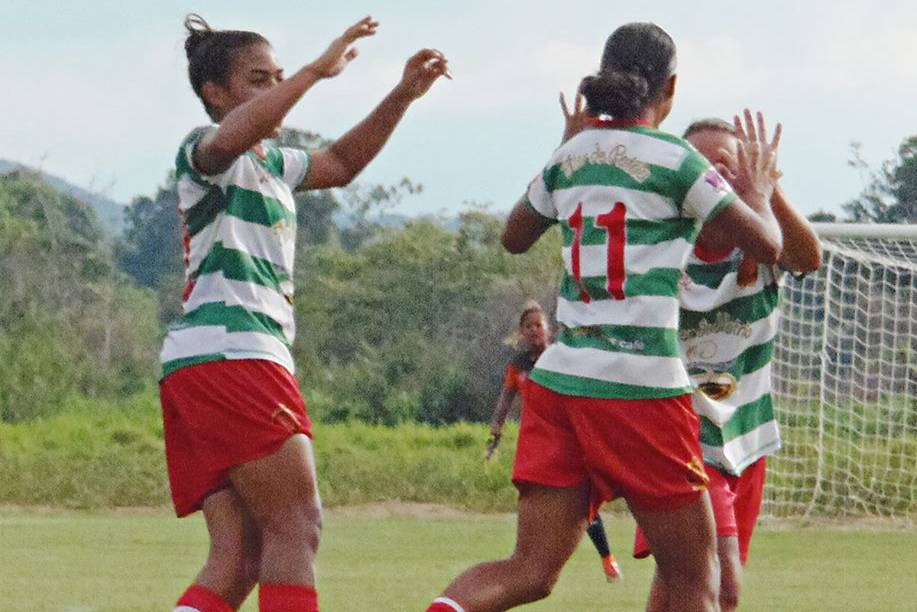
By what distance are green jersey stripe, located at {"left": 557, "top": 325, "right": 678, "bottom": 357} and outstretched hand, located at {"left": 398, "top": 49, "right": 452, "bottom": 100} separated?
3.63 feet

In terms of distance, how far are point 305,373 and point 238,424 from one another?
22.1m

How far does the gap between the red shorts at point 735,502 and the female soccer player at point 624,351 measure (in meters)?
0.72

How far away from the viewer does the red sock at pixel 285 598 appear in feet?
16.0

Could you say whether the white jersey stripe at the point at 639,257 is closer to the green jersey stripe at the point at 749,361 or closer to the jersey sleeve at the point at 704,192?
the jersey sleeve at the point at 704,192

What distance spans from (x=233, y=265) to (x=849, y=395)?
952 cm

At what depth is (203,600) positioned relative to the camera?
16.3 ft

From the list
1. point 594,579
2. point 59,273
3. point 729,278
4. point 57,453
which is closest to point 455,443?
point 57,453

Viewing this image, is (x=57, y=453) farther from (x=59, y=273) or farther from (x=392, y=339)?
(x=59, y=273)

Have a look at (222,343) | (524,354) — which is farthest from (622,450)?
(524,354)

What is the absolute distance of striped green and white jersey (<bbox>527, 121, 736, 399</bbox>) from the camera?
4473 millimetres

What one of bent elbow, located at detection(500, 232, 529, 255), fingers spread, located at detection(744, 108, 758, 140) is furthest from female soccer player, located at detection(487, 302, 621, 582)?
fingers spread, located at detection(744, 108, 758, 140)

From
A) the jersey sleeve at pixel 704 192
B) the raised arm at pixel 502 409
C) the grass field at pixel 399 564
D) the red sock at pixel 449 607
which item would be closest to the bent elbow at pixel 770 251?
the jersey sleeve at pixel 704 192

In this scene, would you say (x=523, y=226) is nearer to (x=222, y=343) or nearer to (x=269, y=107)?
(x=269, y=107)

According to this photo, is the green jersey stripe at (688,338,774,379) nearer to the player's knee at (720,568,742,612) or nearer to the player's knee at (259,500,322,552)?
the player's knee at (720,568,742,612)
